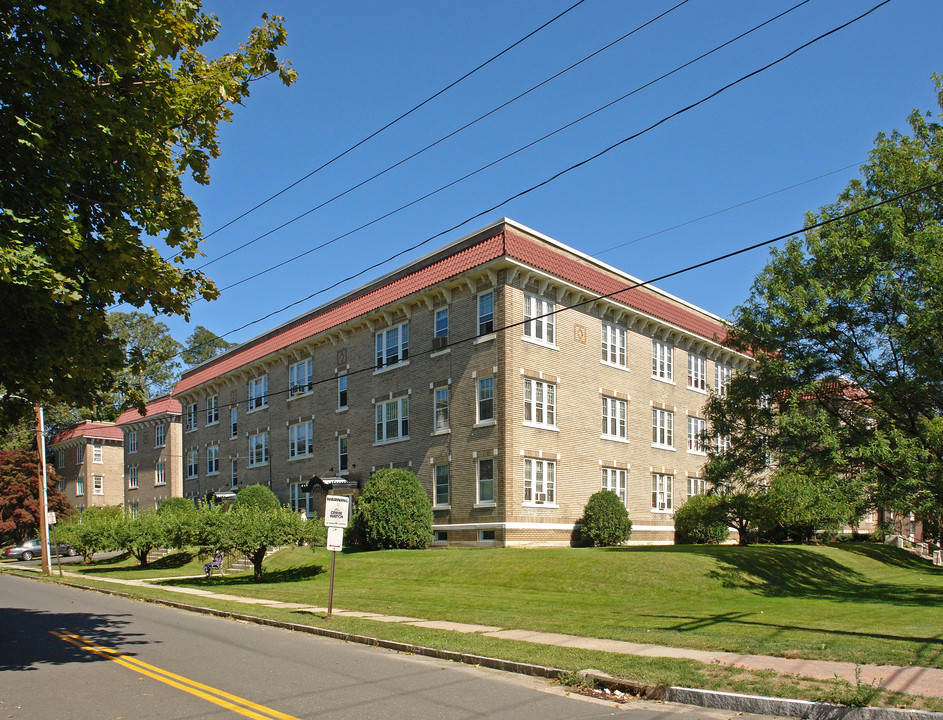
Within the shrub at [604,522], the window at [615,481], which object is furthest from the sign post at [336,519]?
the window at [615,481]

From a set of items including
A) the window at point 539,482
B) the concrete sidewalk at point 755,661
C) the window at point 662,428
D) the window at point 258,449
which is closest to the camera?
the concrete sidewalk at point 755,661

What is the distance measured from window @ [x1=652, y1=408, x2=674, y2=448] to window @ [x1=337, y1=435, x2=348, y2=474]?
14483 millimetres

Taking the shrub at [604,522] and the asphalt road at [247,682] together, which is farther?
the shrub at [604,522]

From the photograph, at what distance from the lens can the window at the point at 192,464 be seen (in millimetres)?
52906

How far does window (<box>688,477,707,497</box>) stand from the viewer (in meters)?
39.2

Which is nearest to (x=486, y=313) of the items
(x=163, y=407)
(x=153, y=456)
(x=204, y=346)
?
(x=163, y=407)

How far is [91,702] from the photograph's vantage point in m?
8.86

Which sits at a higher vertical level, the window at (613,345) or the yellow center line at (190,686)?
the window at (613,345)

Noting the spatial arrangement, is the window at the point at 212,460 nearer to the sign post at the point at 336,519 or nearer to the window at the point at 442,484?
the window at the point at 442,484

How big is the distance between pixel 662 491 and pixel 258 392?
2361 cm

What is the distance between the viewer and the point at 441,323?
3206 cm

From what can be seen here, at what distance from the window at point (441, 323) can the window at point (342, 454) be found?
8.22 meters

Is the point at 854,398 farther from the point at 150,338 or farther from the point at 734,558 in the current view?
the point at 150,338

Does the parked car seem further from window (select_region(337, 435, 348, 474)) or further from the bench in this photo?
the bench
